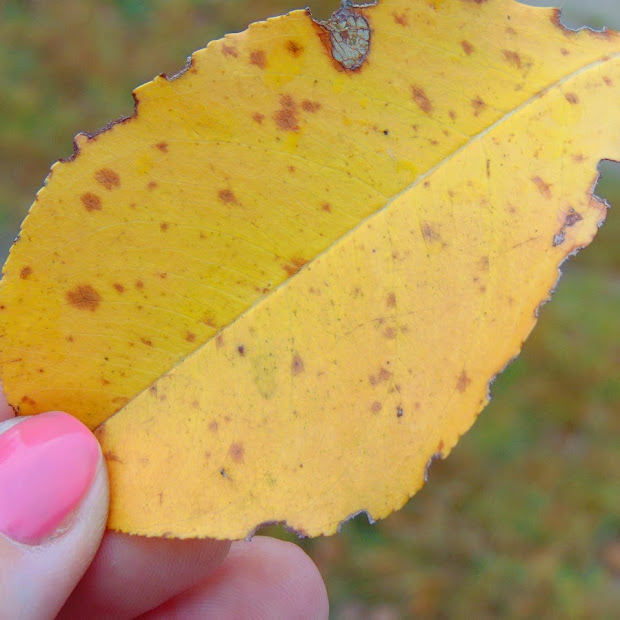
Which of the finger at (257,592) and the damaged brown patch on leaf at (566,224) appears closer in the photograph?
the damaged brown patch on leaf at (566,224)

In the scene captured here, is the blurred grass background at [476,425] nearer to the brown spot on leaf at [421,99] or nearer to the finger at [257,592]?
the finger at [257,592]

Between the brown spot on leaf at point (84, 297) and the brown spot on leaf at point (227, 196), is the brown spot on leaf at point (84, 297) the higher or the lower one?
the lower one

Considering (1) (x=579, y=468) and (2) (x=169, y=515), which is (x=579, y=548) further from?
(2) (x=169, y=515)

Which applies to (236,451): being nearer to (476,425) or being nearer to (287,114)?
(287,114)

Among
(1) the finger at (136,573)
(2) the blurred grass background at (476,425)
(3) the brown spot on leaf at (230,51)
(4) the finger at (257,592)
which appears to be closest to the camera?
(3) the brown spot on leaf at (230,51)

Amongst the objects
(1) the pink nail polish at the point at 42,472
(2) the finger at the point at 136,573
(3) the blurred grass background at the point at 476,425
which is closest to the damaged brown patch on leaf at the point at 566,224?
(1) the pink nail polish at the point at 42,472

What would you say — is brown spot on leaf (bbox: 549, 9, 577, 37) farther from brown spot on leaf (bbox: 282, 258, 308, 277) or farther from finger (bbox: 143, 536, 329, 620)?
finger (bbox: 143, 536, 329, 620)

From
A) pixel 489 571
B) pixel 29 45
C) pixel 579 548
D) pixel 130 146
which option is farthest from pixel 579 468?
pixel 29 45
